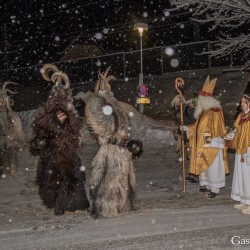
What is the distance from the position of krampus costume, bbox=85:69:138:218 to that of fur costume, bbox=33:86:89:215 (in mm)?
366

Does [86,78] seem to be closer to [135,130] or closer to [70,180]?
[135,130]

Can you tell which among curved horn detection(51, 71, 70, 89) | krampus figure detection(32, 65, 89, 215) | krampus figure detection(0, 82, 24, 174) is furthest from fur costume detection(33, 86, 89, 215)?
krampus figure detection(0, 82, 24, 174)

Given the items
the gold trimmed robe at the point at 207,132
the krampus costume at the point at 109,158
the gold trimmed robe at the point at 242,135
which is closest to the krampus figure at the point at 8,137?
the krampus costume at the point at 109,158

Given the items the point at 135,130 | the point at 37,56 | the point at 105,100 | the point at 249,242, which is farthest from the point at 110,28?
the point at 249,242

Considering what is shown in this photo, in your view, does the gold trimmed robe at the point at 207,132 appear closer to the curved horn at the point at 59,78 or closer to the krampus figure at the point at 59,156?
the krampus figure at the point at 59,156

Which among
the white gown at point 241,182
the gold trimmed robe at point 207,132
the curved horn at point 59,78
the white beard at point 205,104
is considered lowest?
the white gown at point 241,182

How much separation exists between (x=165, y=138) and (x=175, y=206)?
10005 mm

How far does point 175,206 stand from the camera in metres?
7.18

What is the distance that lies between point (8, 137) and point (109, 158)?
4801 mm

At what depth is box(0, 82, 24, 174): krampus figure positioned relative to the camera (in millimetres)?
10438

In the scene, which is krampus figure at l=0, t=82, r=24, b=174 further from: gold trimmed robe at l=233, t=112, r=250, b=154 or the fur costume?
gold trimmed robe at l=233, t=112, r=250, b=154

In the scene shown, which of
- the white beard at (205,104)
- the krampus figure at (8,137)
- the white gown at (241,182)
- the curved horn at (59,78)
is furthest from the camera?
the krampus figure at (8,137)

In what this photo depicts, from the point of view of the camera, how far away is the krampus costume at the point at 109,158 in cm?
642

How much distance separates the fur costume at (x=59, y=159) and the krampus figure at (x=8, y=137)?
3863 mm
